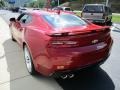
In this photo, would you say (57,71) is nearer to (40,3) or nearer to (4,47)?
(4,47)

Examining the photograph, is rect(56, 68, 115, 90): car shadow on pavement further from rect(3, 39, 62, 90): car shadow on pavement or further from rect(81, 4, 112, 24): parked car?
rect(81, 4, 112, 24): parked car

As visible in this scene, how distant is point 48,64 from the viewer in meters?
4.11

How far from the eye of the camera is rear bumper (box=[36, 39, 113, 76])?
156 inches

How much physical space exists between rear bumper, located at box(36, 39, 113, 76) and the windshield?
3.29 feet

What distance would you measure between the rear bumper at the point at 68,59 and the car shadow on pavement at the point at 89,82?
1.85 feet

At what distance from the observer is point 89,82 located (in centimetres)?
472

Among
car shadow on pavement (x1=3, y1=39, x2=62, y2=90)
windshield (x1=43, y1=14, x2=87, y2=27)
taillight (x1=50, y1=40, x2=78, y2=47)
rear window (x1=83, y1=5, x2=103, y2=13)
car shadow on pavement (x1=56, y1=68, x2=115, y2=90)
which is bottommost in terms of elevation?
car shadow on pavement (x1=3, y1=39, x2=62, y2=90)

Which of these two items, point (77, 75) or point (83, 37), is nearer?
point (83, 37)

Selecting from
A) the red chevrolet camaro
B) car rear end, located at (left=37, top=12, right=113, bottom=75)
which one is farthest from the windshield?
car rear end, located at (left=37, top=12, right=113, bottom=75)

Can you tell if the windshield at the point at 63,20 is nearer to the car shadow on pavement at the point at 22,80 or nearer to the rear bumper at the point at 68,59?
the rear bumper at the point at 68,59

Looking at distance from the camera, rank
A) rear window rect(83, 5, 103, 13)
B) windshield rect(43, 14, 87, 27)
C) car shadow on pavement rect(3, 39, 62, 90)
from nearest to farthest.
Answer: car shadow on pavement rect(3, 39, 62, 90), windshield rect(43, 14, 87, 27), rear window rect(83, 5, 103, 13)

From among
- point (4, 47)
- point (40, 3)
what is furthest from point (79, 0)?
point (4, 47)

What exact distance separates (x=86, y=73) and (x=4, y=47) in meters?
4.27

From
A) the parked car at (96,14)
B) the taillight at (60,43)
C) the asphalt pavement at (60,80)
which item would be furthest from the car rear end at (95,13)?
the taillight at (60,43)
